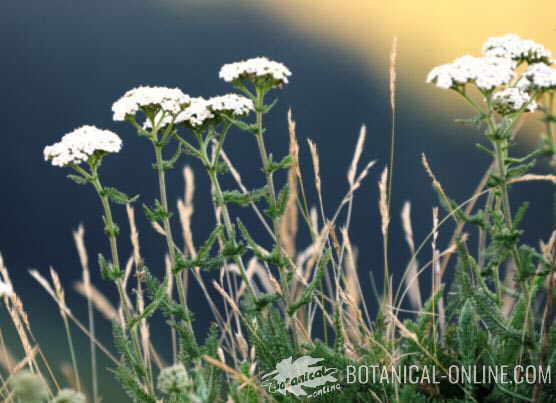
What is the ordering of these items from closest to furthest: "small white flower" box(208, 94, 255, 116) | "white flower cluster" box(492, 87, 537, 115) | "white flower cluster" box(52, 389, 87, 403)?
"white flower cluster" box(52, 389, 87, 403)
"white flower cluster" box(492, 87, 537, 115)
"small white flower" box(208, 94, 255, 116)

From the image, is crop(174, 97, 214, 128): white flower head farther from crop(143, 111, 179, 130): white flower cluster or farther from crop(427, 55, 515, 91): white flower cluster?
crop(427, 55, 515, 91): white flower cluster

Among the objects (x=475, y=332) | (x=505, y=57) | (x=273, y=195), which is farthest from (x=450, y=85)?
(x=475, y=332)

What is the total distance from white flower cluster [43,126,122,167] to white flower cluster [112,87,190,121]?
70mm

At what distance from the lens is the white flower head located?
5.54ft

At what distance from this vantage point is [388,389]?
1.58m

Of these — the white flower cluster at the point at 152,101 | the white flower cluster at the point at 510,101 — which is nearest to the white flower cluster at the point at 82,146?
the white flower cluster at the point at 152,101

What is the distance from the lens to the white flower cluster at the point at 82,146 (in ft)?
5.20

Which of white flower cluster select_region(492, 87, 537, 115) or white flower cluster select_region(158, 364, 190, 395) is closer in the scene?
white flower cluster select_region(158, 364, 190, 395)

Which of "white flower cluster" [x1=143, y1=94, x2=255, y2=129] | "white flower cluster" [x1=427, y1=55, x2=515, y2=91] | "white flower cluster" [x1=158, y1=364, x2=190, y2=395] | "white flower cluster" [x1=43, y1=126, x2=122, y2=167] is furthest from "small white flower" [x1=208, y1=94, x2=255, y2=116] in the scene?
"white flower cluster" [x1=158, y1=364, x2=190, y2=395]

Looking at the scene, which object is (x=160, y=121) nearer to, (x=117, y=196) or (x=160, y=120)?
(x=160, y=120)

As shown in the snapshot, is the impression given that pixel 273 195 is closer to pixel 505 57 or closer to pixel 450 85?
pixel 450 85

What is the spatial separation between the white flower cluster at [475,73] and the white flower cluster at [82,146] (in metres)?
0.73

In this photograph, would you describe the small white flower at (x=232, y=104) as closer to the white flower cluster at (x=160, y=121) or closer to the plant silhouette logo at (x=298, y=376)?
the white flower cluster at (x=160, y=121)

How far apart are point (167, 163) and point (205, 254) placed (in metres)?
0.24
